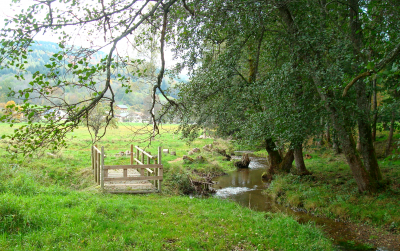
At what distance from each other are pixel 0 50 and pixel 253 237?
6.47m

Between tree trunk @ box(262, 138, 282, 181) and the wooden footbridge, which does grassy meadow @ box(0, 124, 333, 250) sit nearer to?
the wooden footbridge

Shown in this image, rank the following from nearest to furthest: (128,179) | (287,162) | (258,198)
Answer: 1. (128,179)
2. (258,198)
3. (287,162)

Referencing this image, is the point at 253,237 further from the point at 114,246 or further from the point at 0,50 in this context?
the point at 0,50

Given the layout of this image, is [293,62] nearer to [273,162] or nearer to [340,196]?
[340,196]

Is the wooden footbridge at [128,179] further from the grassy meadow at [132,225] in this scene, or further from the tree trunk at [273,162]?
the tree trunk at [273,162]

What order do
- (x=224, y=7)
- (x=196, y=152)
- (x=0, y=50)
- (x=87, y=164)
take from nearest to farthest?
(x=0, y=50)
(x=224, y=7)
(x=87, y=164)
(x=196, y=152)

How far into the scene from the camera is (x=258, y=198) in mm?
13133

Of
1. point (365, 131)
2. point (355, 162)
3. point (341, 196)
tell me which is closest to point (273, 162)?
point (341, 196)

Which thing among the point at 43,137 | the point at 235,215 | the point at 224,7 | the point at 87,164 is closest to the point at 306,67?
the point at 224,7

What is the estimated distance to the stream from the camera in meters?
8.49

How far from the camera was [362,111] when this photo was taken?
31.7ft

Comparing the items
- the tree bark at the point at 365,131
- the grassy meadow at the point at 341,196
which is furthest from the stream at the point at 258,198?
the tree bark at the point at 365,131

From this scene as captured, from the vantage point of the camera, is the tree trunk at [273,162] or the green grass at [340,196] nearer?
the green grass at [340,196]

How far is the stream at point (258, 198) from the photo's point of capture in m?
8.49
